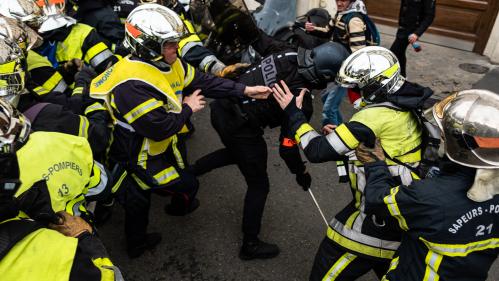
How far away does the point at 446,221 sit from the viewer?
1.76m

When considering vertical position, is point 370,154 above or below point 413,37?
above

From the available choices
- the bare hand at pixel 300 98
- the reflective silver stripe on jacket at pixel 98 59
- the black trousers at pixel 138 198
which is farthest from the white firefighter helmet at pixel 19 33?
the bare hand at pixel 300 98

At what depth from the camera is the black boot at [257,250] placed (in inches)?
134

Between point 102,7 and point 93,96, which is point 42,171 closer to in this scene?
point 93,96

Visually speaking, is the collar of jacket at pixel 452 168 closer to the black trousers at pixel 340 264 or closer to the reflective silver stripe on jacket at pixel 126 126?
the black trousers at pixel 340 264

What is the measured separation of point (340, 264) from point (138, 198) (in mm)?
1603

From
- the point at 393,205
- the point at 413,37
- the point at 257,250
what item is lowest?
the point at 257,250

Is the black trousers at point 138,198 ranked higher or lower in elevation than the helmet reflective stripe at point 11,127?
lower

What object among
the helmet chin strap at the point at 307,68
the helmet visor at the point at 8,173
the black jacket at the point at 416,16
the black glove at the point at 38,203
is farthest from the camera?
the black jacket at the point at 416,16

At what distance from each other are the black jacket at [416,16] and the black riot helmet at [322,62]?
3066 mm

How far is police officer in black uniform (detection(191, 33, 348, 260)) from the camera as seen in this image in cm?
286

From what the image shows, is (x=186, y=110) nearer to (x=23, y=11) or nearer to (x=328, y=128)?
(x=328, y=128)

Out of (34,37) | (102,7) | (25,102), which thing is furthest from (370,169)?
(102,7)

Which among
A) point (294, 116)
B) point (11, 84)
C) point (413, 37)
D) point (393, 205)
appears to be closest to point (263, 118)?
point (294, 116)
